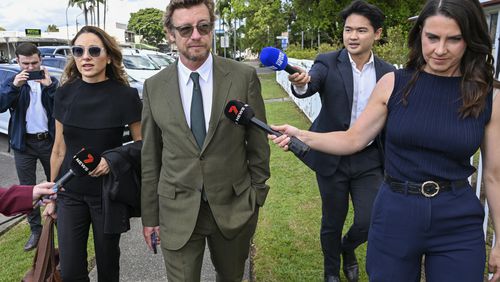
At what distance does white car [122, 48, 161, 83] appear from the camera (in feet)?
54.4

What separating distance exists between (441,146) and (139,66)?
16.6 metres

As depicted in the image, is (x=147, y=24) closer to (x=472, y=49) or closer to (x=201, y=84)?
(x=201, y=84)

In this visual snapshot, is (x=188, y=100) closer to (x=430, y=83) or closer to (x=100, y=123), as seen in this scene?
(x=100, y=123)

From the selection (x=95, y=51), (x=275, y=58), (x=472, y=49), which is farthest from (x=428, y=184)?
(x=95, y=51)

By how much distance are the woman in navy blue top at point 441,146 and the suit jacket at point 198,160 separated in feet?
1.49

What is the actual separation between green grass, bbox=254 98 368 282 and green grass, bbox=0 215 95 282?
1.76m

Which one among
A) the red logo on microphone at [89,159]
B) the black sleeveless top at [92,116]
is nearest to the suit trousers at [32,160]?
the black sleeveless top at [92,116]

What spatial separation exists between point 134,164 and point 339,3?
23424 millimetres

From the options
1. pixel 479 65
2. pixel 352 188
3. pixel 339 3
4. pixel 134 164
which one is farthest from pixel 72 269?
pixel 339 3

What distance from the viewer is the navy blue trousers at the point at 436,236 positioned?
6.96 ft

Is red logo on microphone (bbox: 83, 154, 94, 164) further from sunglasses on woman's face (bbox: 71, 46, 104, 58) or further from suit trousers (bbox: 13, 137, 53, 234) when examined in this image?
suit trousers (bbox: 13, 137, 53, 234)

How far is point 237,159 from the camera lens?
2.64 m

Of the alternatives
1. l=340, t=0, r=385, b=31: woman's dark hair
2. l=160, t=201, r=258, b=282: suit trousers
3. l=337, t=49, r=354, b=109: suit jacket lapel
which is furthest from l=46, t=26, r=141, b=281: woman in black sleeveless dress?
l=340, t=0, r=385, b=31: woman's dark hair

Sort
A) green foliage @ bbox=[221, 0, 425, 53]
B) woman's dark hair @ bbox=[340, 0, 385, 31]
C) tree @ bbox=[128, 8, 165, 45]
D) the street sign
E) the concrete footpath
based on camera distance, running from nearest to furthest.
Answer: woman's dark hair @ bbox=[340, 0, 385, 31], the concrete footpath, green foliage @ bbox=[221, 0, 425, 53], the street sign, tree @ bbox=[128, 8, 165, 45]
